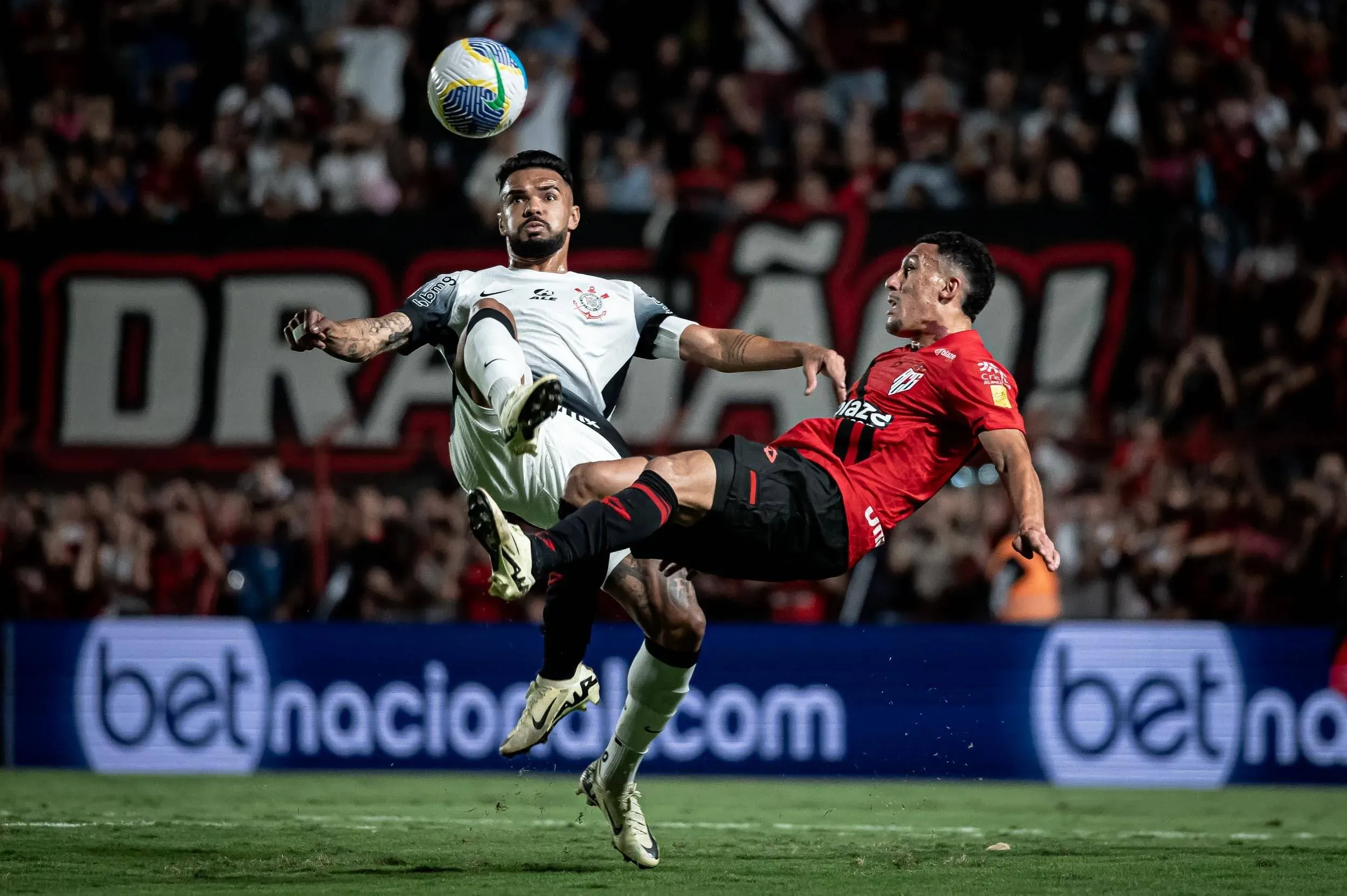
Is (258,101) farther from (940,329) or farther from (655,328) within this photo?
(940,329)

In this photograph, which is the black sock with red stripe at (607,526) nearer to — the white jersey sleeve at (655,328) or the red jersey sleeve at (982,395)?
the red jersey sleeve at (982,395)

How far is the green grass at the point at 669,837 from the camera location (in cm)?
682

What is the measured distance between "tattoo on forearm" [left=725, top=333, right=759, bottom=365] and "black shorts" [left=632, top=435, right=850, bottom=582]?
0.81 metres

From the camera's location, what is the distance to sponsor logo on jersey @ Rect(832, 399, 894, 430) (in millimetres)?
7113

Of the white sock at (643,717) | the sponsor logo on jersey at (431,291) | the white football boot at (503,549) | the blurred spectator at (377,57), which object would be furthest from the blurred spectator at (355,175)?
the white football boot at (503,549)

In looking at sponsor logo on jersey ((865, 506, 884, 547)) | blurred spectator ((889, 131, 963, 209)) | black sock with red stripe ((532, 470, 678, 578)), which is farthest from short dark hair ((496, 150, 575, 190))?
blurred spectator ((889, 131, 963, 209))

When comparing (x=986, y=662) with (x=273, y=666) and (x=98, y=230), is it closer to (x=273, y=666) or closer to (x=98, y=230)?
(x=273, y=666)

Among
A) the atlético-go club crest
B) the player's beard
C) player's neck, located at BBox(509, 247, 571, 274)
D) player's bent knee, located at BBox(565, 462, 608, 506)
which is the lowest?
player's bent knee, located at BBox(565, 462, 608, 506)

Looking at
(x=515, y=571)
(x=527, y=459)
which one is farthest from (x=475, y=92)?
(x=515, y=571)

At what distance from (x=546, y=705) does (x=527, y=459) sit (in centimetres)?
107

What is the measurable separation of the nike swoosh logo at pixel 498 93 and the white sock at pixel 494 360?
1201mm

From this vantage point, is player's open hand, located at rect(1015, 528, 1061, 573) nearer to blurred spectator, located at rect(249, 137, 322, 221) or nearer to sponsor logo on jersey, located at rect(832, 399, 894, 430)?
sponsor logo on jersey, located at rect(832, 399, 894, 430)

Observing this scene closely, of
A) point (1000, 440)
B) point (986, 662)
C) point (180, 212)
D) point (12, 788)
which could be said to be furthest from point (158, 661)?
point (1000, 440)

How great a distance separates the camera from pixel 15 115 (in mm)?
17188
